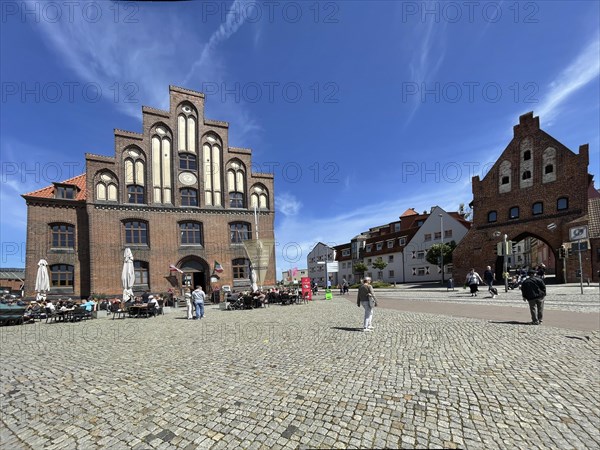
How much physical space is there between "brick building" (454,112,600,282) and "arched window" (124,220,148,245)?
30.4 meters

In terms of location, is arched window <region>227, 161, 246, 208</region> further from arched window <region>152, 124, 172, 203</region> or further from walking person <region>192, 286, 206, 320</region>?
walking person <region>192, 286, 206, 320</region>

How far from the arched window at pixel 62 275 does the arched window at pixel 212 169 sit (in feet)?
37.5

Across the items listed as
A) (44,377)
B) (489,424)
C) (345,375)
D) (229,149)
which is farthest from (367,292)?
(229,149)

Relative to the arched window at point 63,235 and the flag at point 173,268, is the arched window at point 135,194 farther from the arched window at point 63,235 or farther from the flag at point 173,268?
the flag at point 173,268

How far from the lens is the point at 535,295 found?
28.7 ft

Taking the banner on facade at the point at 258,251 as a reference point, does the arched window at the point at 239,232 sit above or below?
above

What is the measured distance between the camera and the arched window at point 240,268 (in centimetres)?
2709

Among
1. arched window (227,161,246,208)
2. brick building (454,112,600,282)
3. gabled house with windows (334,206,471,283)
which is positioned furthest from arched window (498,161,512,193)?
arched window (227,161,246,208)

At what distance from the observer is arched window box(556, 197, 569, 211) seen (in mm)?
26853

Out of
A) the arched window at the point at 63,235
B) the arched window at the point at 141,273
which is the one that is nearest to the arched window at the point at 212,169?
the arched window at the point at 141,273

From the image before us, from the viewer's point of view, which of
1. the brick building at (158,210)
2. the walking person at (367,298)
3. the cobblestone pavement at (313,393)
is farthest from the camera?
the brick building at (158,210)

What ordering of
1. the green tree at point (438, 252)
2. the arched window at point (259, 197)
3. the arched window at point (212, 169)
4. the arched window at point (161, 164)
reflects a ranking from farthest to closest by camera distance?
the green tree at point (438, 252) < the arched window at point (259, 197) < the arched window at point (212, 169) < the arched window at point (161, 164)

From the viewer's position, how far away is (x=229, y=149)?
28.0 metres

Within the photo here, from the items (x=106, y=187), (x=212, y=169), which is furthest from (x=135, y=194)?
(x=212, y=169)
